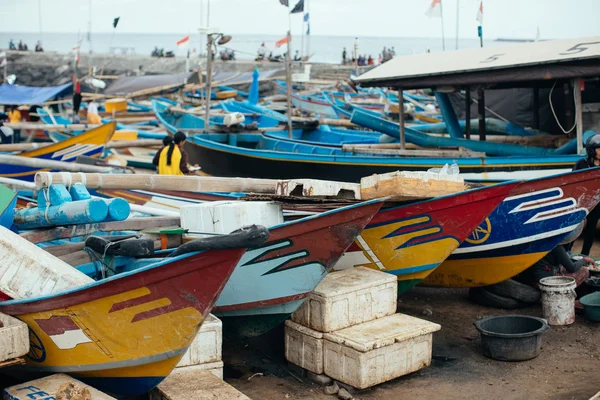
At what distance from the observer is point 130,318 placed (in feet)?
14.3

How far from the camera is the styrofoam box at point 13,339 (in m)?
4.27

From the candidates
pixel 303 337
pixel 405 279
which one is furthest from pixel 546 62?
pixel 303 337

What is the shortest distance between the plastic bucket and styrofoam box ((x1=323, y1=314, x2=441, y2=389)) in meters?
1.64

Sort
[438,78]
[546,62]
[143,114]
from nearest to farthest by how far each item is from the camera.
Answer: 1. [546,62]
2. [438,78]
3. [143,114]

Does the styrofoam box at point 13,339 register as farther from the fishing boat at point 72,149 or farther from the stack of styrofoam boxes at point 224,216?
the fishing boat at point 72,149

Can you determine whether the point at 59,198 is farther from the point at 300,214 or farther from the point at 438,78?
the point at 438,78

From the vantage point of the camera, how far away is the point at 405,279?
6.59 meters

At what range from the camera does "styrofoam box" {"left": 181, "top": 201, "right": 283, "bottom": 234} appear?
5531 mm

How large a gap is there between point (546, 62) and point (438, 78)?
1.41 meters

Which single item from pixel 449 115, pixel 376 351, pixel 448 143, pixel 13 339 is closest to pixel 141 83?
pixel 449 115

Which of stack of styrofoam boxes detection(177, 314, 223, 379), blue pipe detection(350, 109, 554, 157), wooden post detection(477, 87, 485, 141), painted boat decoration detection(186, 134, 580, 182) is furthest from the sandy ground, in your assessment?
wooden post detection(477, 87, 485, 141)

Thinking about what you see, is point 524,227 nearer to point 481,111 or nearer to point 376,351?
point 376,351

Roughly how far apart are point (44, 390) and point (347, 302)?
7.49ft

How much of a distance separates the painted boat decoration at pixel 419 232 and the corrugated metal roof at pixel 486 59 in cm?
253
